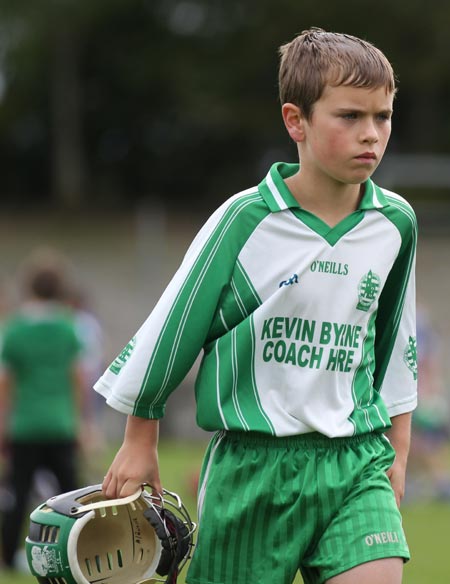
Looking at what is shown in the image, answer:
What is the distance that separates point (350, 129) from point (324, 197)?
261 mm

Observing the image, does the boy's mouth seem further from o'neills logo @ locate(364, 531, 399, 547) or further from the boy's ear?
o'neills logo @ locate(364, 531, 399, 547)

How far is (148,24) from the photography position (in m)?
37.6

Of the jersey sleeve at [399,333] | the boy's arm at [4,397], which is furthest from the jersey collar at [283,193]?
the boy's arm at [4,397]

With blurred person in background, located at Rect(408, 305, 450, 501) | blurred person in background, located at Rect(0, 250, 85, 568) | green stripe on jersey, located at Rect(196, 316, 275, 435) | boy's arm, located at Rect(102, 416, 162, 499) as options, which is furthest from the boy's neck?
blurred person in background, located at Rect(408, 305, 450, 501)

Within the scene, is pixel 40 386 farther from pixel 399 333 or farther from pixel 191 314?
pixel 191 314

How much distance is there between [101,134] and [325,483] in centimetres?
3520

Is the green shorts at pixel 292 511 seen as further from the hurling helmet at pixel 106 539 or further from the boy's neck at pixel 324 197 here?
the boy's neck at pixel 324 197

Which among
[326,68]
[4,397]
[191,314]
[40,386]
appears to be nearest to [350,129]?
[326,68]

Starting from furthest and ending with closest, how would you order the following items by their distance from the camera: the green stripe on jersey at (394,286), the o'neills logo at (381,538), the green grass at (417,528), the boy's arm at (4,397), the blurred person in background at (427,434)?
the blurred person in background at (427,434), the boy's arm at (4,397), the green grass at (417,528), the green stripe on jersey at (394,286), the o'neills logo at (381,538)

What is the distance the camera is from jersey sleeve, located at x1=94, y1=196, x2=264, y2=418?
12.2 feet

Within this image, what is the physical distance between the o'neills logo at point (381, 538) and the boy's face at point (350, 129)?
0.99 meters

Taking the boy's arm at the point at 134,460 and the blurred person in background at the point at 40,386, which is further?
the blurred person in background at the point at 40,386

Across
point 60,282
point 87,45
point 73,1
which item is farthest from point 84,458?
point 87,45

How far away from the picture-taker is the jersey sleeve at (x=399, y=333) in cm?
398
